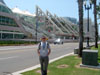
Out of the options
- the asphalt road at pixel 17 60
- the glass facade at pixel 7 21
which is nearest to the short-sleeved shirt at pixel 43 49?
the asphalt road at pixel 17 60

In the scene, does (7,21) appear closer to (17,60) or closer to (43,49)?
(17,60)

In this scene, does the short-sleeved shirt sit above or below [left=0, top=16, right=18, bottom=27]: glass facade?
below

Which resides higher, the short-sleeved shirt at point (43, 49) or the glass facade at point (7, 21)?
the glass facade at point (7, 21)

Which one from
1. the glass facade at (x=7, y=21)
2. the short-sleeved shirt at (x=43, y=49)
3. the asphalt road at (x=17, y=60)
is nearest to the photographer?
the short-sleeved shirt at (x=43, y=49)

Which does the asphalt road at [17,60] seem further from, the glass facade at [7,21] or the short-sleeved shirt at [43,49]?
the glass facade at [7,21]

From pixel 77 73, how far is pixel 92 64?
65.7 inches

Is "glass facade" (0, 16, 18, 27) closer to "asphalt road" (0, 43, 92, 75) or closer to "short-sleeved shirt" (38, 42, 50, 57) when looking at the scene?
"asphalt road" (0, 43, 92, 75)

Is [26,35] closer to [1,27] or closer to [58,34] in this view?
[1,27]

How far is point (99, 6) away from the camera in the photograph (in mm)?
25016

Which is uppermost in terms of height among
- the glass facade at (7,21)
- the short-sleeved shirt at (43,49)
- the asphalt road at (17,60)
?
the glass facade at (7,21)

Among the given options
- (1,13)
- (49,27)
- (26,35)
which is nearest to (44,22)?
(49,27)

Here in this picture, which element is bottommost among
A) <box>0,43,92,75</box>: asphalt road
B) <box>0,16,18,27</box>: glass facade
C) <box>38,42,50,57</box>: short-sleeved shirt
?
<box>0,43,92,75</box>: asphalt road

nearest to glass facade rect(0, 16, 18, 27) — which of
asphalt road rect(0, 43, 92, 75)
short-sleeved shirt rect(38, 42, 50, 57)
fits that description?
Answer: asphalt road rect(0, 43, 92, 75)

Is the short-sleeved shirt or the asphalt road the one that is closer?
the short-sleeved shirt
